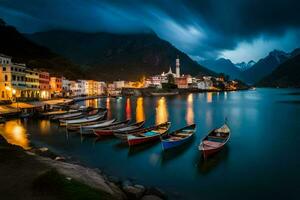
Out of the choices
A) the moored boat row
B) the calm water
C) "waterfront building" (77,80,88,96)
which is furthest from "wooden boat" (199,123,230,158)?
"waterfront building" (77,80,88,96)

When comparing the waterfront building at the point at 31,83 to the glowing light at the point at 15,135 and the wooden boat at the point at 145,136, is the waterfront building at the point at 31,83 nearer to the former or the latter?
the glowing light at the point at 15,135

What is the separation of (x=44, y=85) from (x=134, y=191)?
9688 cm

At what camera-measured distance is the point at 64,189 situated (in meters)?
12.7

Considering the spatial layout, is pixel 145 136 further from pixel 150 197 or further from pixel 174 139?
pixel 150 197

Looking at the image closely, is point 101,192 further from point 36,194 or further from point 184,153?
point 184,153

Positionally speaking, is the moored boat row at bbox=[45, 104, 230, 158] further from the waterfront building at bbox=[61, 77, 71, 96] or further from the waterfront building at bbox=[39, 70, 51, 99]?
the waterfront building at bbox=[61, 77, 71, 96]

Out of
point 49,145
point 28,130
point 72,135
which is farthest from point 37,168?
point 28,130

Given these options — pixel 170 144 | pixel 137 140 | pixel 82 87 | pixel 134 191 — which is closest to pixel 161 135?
pixel 137 140

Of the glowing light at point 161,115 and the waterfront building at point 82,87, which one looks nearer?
the glowing light at point 161,115

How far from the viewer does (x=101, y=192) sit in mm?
13805

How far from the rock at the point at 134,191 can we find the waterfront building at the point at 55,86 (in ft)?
335

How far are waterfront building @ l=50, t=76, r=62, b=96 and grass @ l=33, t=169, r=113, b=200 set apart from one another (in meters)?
103

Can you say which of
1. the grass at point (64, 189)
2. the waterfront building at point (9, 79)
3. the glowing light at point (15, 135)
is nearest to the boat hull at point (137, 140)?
the glowing light at point (15, 135)

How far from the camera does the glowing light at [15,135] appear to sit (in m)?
33.3
